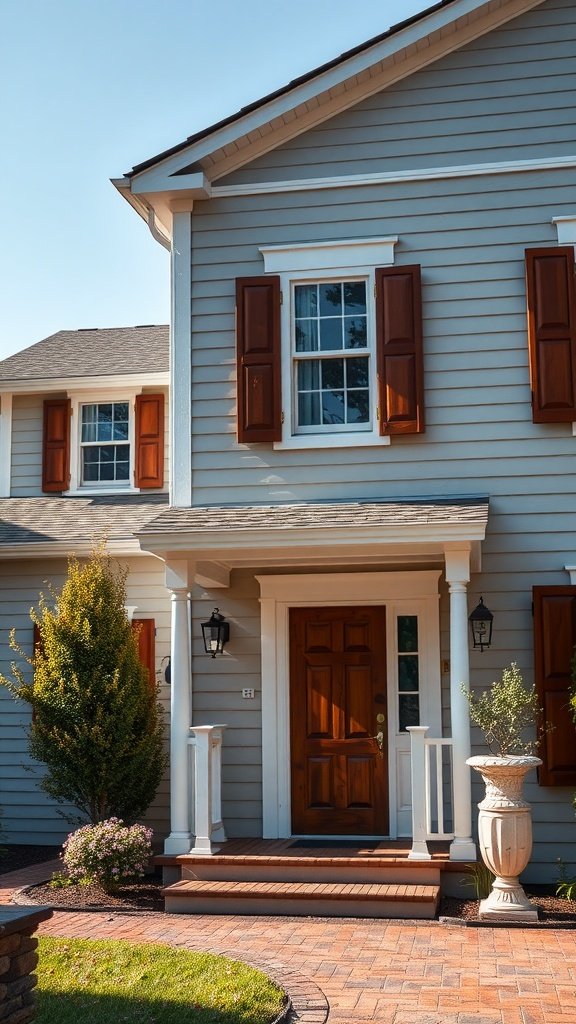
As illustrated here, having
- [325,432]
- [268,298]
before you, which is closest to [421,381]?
[325,432]

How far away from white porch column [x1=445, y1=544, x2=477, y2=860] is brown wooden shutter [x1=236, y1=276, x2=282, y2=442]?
2217 millimetres

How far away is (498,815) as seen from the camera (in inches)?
326

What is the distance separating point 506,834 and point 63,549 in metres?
5.63

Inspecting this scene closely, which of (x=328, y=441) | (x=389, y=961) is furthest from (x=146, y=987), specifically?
(x=328, y=441)

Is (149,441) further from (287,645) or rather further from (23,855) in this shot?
(23,855)

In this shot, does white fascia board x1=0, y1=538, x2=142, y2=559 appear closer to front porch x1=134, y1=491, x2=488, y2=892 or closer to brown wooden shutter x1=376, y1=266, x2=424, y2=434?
front porch x1=134, y1=491, x2=488, y2=892

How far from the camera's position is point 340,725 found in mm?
10148

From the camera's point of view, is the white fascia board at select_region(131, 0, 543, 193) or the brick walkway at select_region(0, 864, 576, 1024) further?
the white fascia board at select_region(131, 0, 543, 193)

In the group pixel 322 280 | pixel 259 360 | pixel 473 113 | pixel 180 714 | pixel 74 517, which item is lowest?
pixel 180 714

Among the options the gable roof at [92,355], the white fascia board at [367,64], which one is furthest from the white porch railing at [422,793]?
the gable roof at [92,355]

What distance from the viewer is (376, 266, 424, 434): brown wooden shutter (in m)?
9.88

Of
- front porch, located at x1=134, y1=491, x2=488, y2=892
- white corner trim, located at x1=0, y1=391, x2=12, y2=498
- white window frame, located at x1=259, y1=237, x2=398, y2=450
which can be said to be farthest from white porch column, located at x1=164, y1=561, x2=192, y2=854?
white corner trim, located at x1=0, y1=391, x2=12, y2=498

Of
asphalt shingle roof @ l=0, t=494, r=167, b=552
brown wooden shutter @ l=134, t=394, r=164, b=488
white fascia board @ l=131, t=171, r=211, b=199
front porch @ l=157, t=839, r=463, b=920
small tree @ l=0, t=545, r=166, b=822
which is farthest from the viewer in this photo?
brown wooden shutter @ l=134, t=394, r=164, b=488

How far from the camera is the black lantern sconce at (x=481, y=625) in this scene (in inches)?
376
